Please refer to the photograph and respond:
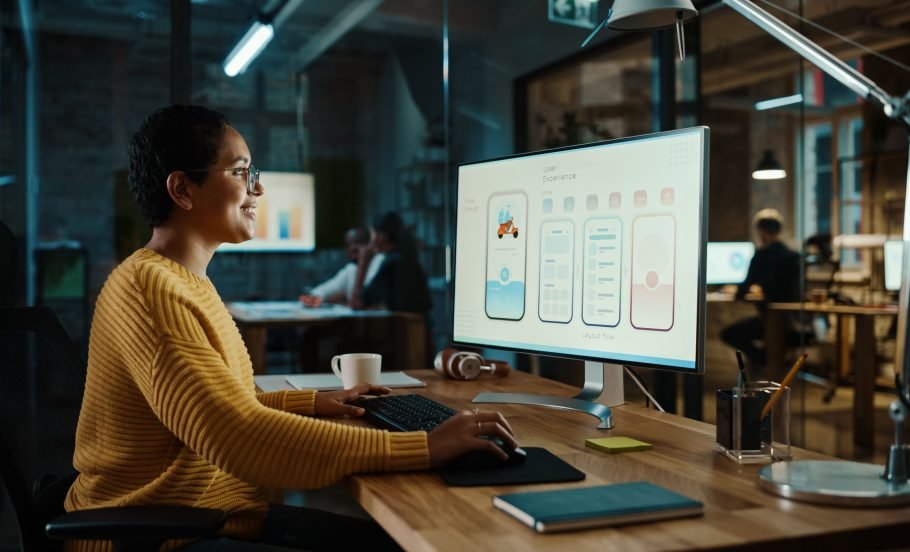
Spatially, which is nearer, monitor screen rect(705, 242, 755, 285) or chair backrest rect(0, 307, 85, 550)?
chair backrest rect(0, 307, 85, 550)

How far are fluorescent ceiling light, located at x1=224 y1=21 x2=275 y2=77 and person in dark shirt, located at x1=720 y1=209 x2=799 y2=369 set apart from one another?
2536 millimetres

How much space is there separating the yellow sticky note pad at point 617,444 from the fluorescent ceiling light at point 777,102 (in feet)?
10.6

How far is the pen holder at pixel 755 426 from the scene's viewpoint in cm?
123

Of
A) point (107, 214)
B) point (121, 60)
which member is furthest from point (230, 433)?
point (121, 60)

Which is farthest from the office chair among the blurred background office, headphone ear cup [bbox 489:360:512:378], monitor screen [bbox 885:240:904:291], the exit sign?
monitor screen [bbox 885:240:904:291]

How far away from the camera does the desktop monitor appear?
1.39m

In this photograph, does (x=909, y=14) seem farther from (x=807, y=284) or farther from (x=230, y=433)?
(x=230, y=433)

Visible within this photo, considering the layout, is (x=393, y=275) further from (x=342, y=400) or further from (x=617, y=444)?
(x=617, y=444)

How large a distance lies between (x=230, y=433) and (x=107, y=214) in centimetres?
216

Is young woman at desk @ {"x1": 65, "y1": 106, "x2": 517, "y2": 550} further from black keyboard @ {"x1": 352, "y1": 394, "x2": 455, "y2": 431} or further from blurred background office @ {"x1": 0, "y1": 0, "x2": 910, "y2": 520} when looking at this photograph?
blurred background office @ {"x1": 0, "y1": 0, "x2": 910, "y2": 520}

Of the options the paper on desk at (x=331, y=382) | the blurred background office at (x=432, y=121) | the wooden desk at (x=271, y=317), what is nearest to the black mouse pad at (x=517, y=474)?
the paper on desk at (x=331, y=382)

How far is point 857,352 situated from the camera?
4254 millimetres

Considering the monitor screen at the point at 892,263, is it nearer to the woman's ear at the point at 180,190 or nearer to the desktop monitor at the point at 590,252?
the desktop monitor at the point at 590,252

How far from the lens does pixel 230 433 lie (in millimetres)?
1151
